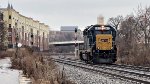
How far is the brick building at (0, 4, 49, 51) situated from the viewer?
365 feet

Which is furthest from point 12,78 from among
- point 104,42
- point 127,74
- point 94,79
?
point 104,42

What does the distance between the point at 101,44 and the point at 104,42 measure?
374mm

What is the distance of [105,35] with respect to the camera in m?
42.6

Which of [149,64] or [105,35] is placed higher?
[105,35]

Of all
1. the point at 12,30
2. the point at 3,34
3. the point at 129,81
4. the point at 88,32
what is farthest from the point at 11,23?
the point at 129,81

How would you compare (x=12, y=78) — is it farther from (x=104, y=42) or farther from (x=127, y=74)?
(x=104, y=42)

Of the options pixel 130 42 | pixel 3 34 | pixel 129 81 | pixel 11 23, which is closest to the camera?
pixel 129 81

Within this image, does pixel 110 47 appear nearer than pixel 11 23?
Yes

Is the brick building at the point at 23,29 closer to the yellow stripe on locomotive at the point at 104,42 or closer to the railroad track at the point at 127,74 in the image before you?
the yellow stripe on locomotive at the point at 104,42

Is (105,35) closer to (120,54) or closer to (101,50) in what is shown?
(101,50)

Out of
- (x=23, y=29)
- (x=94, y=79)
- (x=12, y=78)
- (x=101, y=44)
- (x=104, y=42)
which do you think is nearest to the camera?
(x=94, y=79)

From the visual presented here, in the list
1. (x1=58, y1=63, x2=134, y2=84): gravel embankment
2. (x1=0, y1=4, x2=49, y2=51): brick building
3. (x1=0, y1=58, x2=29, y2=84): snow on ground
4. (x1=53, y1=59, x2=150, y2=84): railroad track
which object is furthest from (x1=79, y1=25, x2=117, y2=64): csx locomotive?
(x1=0, y1=4, x2=49, y2=51): brick building

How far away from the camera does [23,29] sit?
124 meters

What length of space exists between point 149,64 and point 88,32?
24.8ft
